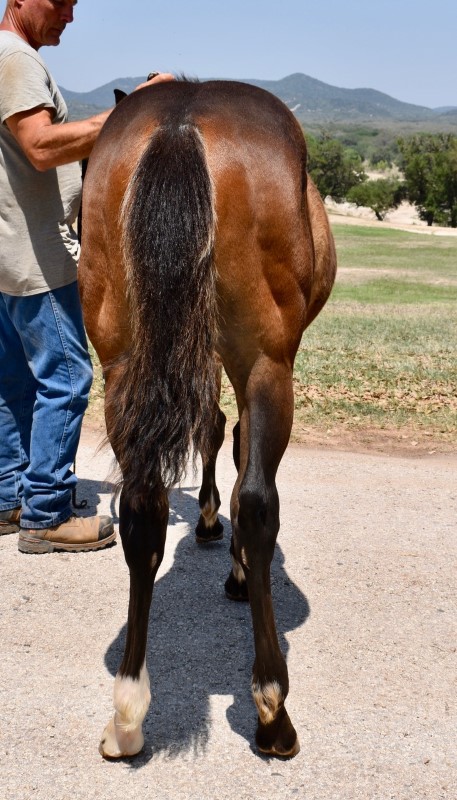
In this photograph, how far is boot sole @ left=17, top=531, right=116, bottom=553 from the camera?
427 cm

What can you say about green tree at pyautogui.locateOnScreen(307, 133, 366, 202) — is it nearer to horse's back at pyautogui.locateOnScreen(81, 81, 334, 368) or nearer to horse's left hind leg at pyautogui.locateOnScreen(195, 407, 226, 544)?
horse's left hind leg at pyautogui.locateOnScreen(195, 407, 226, 544)

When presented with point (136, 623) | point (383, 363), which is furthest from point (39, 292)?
point (383, 363)

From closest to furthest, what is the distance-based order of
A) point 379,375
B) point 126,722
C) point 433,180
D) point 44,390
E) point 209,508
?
point 126,722 → point 44,390 → point 209,508 → point 379,375 → point 433,180

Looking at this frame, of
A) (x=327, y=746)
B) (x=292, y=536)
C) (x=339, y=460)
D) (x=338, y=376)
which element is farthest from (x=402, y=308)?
(x=327, y=746)

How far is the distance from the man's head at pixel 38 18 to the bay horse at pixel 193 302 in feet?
4.13

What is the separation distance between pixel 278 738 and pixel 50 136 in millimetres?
2448

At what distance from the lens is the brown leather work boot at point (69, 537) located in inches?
168

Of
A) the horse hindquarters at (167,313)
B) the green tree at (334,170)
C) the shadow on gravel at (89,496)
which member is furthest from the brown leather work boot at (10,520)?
the green tree at (334,170)

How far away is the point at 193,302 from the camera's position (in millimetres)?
2439

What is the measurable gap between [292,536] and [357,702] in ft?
5.16

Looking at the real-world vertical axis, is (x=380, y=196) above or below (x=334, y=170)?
below

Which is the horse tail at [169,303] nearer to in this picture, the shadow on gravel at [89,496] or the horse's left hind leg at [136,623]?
the horse's left hind leg at [136,623]

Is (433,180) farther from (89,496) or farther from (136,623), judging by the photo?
(136,623)

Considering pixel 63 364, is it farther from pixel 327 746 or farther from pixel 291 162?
pixel 327 746
